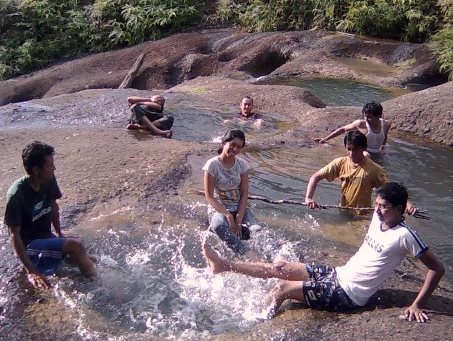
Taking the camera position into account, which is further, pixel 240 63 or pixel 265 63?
pixel 265 63

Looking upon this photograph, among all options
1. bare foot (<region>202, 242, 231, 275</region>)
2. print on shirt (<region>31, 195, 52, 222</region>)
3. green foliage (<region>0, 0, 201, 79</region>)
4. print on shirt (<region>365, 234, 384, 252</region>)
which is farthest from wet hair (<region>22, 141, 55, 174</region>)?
green foliage (<region>0, 0, 201, 79</region>)

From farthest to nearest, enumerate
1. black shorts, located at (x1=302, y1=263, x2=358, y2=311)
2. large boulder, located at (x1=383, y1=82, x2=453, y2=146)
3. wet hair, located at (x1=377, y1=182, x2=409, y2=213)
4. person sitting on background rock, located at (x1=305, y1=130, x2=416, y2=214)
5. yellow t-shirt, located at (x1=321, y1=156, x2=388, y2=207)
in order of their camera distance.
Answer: large boulder, located at (x1=383, y1=82, x2=453, y2=146)
yellow t-shirt, located at (x1=321, y1=156, x2=388, y2=207)
person sitting on background rock, located at (x1=305, y1=130, x2=416, y2=214)
black shorts, located at (x1=302, y1=263, x2=358, y2=311)
wet hair, located at (x1=377, y1=182, x2=409, y2=213)

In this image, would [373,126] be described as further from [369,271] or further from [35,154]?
[35,154]

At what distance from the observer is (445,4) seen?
1789cm

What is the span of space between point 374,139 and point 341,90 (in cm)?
659

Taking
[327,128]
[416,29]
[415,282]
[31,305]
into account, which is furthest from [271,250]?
[416,29]

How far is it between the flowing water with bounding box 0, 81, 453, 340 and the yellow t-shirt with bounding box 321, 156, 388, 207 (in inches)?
14.7

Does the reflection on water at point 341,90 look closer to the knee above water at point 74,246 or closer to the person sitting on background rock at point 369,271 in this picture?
the person sitting on background rock at point 369,271

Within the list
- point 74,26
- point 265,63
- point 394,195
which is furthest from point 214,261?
point 74,26

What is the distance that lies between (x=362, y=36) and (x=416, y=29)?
5.63ft

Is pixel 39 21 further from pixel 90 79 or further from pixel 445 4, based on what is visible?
pixel 445 4

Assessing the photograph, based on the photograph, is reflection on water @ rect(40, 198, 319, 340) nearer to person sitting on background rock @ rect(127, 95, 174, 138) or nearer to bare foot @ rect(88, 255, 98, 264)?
bare foot @ rect(88, 255, 98, 264)

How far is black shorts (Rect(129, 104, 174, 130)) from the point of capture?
10481 millimetres

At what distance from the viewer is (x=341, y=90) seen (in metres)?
15.4
